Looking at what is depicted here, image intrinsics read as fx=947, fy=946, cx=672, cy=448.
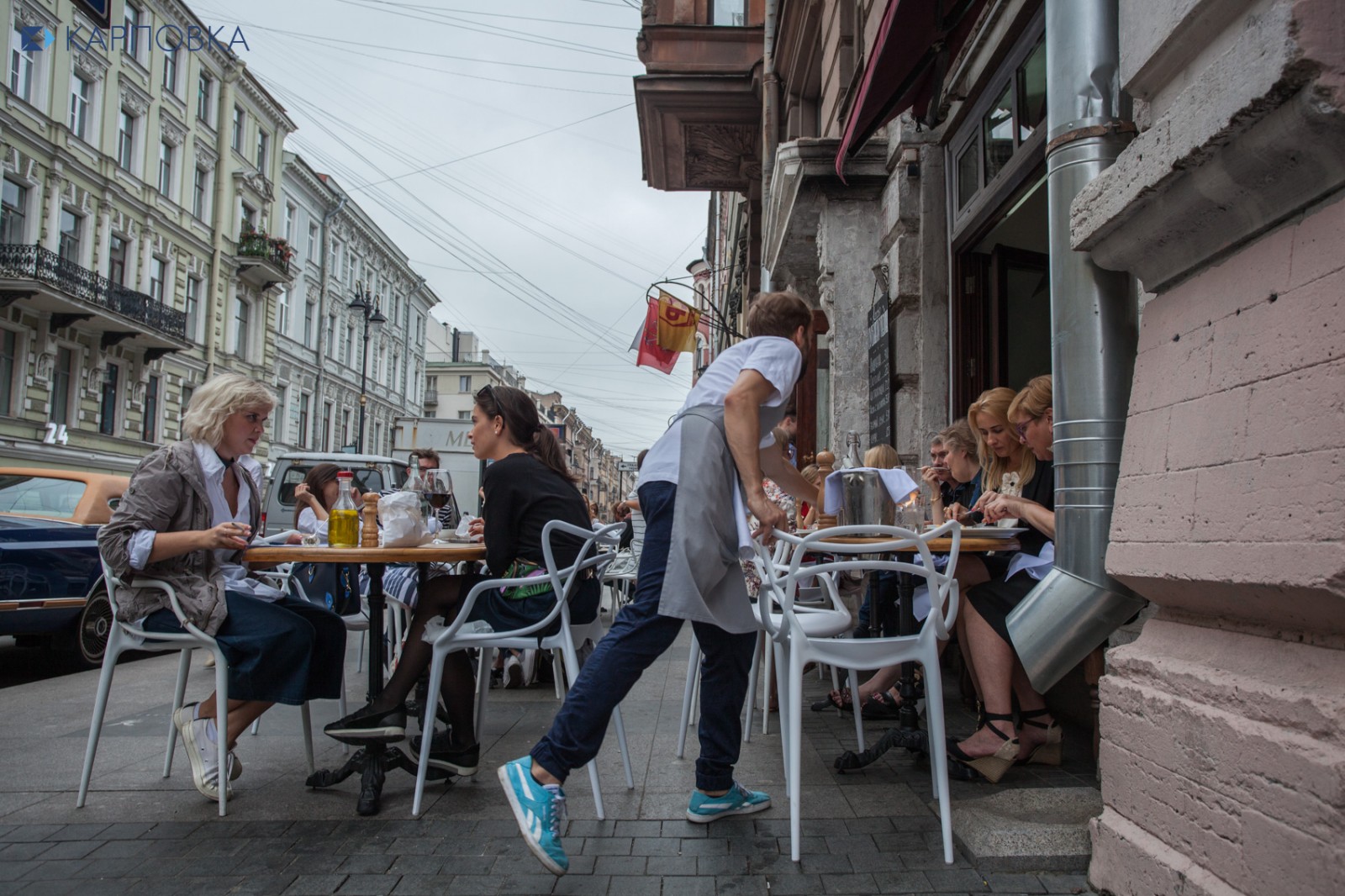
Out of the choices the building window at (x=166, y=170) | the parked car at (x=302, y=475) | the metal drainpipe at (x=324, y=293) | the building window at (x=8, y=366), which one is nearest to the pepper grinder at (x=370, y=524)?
the parked car at (x=302, y=475)

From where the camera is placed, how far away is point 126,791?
3459 mm

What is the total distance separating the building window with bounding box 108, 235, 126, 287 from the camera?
2647 cm

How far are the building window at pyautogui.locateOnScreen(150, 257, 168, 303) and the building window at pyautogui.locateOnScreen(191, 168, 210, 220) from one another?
8.09 ft

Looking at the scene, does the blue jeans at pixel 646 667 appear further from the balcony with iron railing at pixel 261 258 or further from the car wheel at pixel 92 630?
the balcony with iron railing at pixel 261 258

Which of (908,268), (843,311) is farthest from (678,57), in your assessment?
(908,268)

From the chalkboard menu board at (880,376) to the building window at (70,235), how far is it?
24.3m

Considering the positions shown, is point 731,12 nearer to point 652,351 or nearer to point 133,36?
point 652,351

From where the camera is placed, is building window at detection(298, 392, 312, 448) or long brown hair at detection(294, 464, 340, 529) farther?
building window at detection(298, 392, 312, 448)

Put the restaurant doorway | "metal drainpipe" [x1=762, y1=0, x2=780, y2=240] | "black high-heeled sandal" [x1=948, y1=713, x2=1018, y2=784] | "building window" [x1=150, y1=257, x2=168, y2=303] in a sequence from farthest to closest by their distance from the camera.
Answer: "building window" [x1=150, y1=257, x2=168, y2=303]
"metal drainpipe" [x1=762, y1=0, x2=780, y2=240]
the restaurant doorway
"black high-heeled sandal" [x1=948, y1=713, x2=1018, y2=784]

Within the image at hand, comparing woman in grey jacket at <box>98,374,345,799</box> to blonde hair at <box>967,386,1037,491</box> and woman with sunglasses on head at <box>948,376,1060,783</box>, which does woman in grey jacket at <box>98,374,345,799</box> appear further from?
blonde hair at <box>967,386,1037,491</box>

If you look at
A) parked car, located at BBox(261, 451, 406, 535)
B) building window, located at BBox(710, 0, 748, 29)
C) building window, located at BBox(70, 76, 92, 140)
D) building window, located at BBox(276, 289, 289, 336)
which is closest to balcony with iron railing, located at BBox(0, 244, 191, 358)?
building window, located at BBox(70, 76, 92, 140)

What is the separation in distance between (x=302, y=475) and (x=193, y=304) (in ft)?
71.0

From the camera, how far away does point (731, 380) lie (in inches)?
124

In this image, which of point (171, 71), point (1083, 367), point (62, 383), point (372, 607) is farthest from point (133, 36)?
point (1083, 367)
